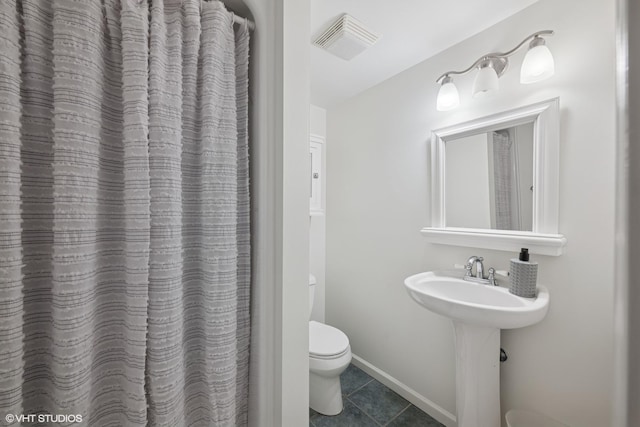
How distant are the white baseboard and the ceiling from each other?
7.07ft

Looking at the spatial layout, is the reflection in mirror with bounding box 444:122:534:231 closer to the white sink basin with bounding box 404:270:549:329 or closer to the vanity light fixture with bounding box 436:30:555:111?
the vanity light fixture with bounding box 436:30:555:111

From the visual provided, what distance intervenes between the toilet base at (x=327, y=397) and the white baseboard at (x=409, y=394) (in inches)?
16.7

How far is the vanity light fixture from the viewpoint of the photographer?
108cm

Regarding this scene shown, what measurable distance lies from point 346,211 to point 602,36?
1.70 meters

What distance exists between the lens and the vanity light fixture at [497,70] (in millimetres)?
1084

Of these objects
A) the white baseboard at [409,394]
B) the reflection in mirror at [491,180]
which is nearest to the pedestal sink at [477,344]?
the white baseboard at [409,394]

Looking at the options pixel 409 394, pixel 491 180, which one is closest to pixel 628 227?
pixel 491 180

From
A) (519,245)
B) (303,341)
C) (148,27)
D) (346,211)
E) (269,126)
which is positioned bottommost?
(303,341)

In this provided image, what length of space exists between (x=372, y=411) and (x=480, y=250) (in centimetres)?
126

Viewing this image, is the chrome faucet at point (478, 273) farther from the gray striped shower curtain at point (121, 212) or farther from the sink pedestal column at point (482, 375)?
the gray striped shower curtain at point (121, 212)

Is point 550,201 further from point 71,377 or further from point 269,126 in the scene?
point 71,377

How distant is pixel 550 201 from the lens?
114cm

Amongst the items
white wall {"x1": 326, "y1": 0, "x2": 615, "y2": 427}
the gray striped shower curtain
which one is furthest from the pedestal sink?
the gray striped shower curtain

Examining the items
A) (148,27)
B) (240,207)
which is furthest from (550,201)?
(148,27)
